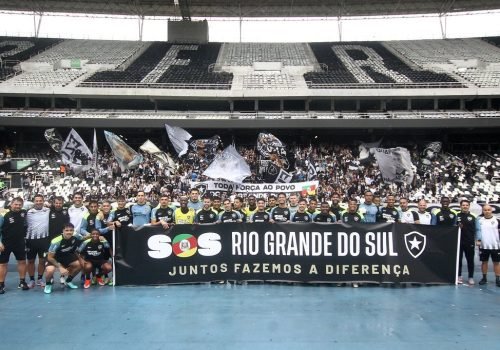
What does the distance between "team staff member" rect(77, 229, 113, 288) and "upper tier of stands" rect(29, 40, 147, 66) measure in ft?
98.3

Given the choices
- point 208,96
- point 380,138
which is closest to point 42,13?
point 208,96

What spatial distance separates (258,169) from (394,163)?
308 inches

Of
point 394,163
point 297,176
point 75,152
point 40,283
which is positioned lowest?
point 40,283

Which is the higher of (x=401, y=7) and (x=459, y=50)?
(x=401, y=7)

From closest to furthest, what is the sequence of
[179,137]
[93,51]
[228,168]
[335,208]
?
[335,208], [228,168], [179,137], [93,51]

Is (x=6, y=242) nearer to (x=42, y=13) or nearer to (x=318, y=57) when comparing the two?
(x=318, y=57)

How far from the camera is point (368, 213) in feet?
29.2

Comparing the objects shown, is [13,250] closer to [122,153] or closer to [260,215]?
[260,215]

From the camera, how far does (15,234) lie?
26.1 feet

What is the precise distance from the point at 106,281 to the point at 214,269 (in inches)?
89.2

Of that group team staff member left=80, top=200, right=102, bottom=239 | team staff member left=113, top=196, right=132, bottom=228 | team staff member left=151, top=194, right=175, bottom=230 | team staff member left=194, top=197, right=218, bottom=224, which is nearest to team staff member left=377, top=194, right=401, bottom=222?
team staff member left=194, top=197, right=218, bottom=224

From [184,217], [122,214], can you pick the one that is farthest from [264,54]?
[122,214]

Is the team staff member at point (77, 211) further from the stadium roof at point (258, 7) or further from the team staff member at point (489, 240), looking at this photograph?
the stadium roof at point (258, 7)

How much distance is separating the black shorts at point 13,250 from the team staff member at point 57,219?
55 cm
